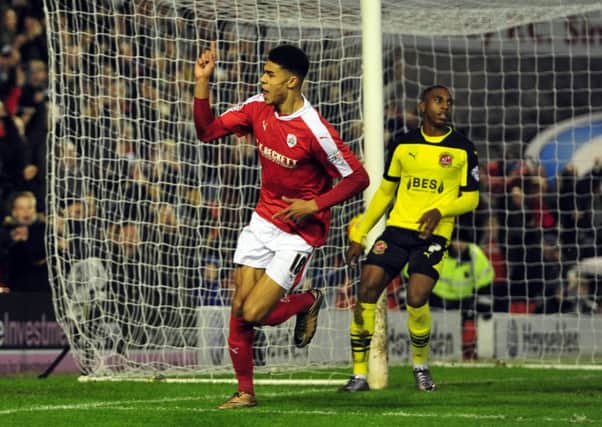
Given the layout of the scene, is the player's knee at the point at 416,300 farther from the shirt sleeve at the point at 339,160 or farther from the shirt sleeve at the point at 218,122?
the shirt sleeve at the point at 218,122

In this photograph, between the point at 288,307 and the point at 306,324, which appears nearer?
the point at 288,307

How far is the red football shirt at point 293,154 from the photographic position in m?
8.07

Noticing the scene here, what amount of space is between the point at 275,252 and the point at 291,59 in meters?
1.11

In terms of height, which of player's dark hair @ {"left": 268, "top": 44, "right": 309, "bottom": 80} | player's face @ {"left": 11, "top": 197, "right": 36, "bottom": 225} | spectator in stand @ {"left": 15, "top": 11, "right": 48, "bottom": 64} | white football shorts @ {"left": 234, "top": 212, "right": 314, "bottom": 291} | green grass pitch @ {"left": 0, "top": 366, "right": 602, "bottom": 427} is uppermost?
spectator in stand @ {"left": 15, "top": 11, "right": 48, "bottom": 64}

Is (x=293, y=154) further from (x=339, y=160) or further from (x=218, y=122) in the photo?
(x=218, y=122)

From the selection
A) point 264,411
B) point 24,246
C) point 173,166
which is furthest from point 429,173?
point 24,246

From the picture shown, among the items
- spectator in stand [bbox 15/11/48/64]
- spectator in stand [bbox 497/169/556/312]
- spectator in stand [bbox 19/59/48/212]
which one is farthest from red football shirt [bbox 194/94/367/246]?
spectator in stand [bbox 497/169/556/312]

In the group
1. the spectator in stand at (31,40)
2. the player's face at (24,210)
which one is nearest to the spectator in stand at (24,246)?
the player's face at (24,210)

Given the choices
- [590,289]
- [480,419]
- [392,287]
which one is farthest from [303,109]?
[590,289]

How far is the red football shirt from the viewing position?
8.07 metres

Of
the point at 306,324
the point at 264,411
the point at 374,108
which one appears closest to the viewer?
the point at 264,411

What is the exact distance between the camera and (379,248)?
10133 millimetres

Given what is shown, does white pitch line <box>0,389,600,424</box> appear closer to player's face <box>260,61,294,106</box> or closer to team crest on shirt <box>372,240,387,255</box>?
player's face <box>260,61,294,106</box>

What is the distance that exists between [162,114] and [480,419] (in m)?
6.10
